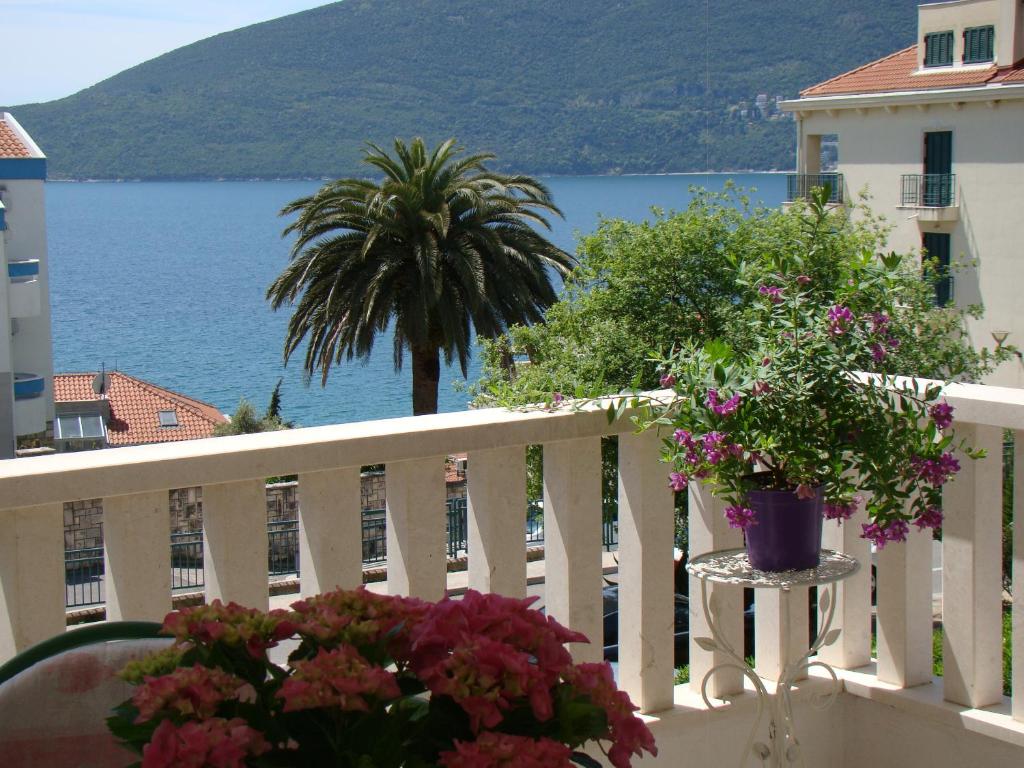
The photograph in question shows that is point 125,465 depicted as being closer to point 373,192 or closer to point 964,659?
point 964,659

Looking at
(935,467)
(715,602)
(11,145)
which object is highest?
(11,145)

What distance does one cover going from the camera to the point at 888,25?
103125mm

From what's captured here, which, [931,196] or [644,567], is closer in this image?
[644,567]

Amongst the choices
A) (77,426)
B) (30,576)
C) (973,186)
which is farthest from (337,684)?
(77,426)

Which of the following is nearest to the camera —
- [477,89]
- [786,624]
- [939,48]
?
[786,624]

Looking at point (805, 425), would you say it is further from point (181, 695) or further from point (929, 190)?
point (929, 190)

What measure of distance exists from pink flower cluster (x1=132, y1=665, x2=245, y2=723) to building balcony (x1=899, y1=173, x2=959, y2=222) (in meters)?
33.8

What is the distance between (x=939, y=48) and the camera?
32.5 metres

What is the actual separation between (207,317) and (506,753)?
115004 mm

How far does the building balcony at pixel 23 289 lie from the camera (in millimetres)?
45062

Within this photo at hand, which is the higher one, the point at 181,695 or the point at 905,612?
the point at 181,695

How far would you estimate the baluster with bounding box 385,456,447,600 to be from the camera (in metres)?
2.19

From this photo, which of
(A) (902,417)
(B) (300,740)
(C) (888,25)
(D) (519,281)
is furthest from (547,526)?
(C) (888,25)

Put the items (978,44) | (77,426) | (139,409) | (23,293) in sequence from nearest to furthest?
(978,44) < (23,293) < (77,426) < (139,409)
